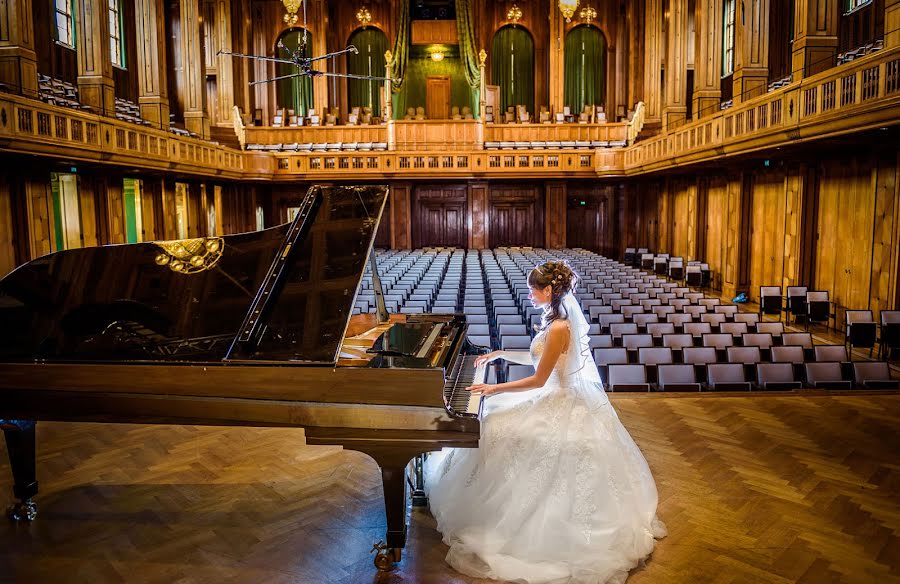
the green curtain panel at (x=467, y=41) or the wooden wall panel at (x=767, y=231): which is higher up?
the green curtain panel at (x=467, y=41)

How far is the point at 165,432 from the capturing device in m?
5.25

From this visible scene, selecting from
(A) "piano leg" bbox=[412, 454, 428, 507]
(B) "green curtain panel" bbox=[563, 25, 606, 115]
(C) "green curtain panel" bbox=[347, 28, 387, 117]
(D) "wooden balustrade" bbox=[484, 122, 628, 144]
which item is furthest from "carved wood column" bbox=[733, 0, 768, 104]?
(C) "green curtain panel" bbox=[347, 28, 387, 117]

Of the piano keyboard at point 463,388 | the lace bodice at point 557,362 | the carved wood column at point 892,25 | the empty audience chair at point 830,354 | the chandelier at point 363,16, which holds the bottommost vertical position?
the empty audience chair at point 830,354

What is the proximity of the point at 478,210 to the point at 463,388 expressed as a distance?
17858mm

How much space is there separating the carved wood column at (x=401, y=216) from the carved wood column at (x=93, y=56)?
9.67 metres

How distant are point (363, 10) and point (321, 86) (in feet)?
11.1

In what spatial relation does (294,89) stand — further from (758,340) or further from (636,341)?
(758,340)

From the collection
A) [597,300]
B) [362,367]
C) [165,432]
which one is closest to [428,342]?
[362,367]

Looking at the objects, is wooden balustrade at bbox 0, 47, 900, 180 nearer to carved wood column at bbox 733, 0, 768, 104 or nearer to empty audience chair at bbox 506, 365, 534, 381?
carved wood column at bbox 733, 0, 768, 104

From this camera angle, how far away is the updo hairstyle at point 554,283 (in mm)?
3299

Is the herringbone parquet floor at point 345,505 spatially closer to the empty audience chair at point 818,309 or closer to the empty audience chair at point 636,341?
the empty audience chair at point 636,341

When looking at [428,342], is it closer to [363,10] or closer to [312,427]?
[312,427]

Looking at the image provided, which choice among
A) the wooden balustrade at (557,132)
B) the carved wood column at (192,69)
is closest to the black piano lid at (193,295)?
the carved wood column at (192,69)

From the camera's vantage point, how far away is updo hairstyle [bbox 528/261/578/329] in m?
3.30
